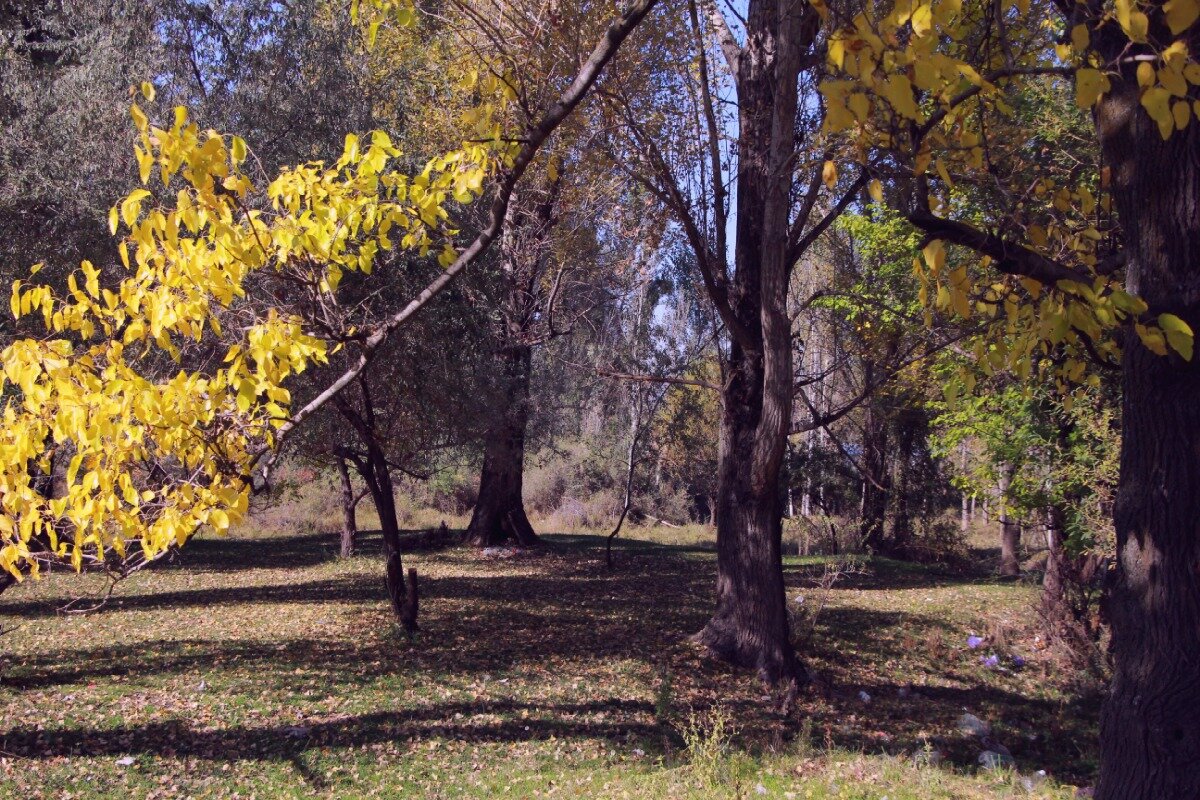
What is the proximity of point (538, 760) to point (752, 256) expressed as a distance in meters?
5.20

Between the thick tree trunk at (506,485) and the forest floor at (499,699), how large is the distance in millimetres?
3479

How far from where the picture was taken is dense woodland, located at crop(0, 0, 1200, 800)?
326 centimetres

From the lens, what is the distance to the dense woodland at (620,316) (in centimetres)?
326

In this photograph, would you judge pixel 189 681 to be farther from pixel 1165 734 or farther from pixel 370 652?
pixel 1165 734

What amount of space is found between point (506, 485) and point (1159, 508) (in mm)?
17826

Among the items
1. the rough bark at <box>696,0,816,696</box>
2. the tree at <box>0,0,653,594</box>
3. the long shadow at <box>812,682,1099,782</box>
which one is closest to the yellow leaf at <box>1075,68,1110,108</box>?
the tree at <box>0,0,653,594</box>

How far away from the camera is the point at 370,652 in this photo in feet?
32.8

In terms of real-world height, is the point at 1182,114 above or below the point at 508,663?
above

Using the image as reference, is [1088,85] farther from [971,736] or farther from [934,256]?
[971,736]

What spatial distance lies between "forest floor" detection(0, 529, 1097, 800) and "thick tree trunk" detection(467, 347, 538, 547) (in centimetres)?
348

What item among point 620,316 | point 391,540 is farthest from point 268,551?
point 391,540

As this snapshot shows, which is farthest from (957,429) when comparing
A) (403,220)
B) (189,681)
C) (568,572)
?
(403,220)

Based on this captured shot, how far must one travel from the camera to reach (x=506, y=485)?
20.6 m

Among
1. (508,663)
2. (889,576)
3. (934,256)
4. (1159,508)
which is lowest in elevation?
(508,663)
